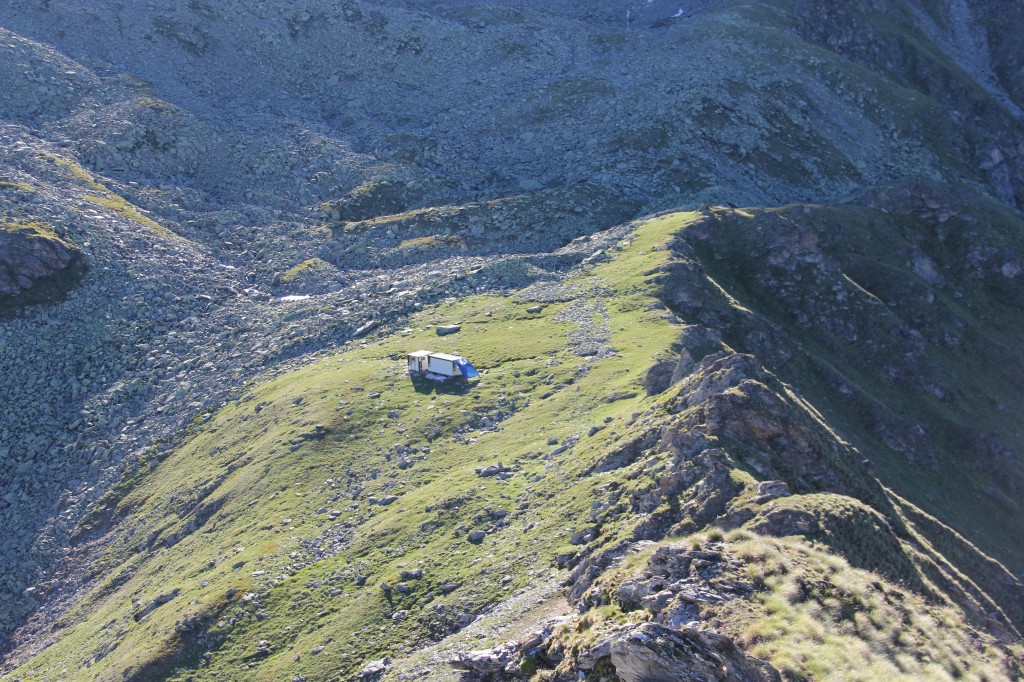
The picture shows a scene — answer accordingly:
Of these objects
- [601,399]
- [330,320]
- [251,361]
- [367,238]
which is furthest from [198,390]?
[601,399]

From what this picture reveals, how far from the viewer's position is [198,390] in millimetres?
68250

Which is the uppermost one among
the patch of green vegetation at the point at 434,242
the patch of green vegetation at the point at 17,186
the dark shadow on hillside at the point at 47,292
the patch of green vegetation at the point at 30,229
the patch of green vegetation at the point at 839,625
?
the patch of green vegetation at the point at 839,625

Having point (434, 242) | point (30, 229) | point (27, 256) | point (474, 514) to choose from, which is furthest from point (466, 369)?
point (30, 229)

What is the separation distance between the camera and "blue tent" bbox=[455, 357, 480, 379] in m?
58.8

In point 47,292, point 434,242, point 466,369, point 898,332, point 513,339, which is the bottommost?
point 47,292

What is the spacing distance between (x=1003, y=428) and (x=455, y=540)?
183 feet

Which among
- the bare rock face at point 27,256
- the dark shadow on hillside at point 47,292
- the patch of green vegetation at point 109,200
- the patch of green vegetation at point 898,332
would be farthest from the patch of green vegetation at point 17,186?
the patch of green vegetation at point 898,332

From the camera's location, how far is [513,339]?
65625 mm

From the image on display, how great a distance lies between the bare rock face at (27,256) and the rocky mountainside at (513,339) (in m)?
0.47

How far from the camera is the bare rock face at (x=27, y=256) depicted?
77.2 meters

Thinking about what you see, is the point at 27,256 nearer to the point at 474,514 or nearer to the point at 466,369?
the point at 466,369

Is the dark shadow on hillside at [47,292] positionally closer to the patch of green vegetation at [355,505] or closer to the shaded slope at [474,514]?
the patch of green vegetation at [355,505]

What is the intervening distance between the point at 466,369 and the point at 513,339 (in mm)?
7758

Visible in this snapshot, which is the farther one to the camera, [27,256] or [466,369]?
[27,256]
